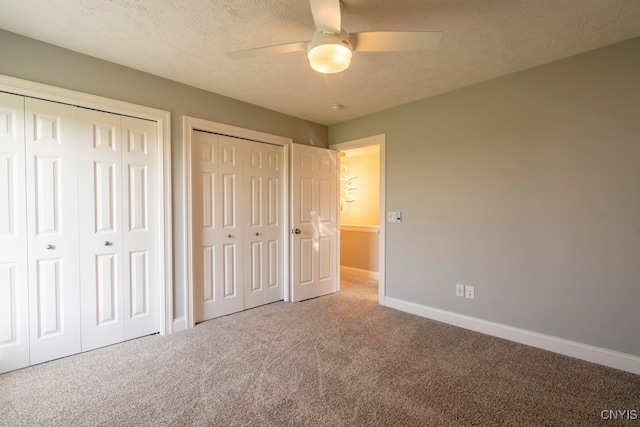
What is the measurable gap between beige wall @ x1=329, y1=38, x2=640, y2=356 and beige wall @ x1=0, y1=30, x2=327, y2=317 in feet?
5.95

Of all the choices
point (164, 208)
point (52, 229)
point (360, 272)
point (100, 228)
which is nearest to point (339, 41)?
point (164, 208)

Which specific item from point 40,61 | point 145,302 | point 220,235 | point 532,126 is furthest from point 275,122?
point 532,126

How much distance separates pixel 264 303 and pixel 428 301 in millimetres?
1932

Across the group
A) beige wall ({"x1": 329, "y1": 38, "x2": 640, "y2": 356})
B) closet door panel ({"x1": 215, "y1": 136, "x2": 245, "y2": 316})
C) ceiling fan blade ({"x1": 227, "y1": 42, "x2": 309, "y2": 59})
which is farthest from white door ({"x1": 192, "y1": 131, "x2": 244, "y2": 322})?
beige wall ({"x1": 329, "y1": 38, "x2": 640, "y2": 356})

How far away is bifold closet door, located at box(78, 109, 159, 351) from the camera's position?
7.89 feet

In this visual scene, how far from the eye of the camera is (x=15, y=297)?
213 cm

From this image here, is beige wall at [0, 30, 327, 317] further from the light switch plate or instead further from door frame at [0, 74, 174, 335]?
the light switch plate

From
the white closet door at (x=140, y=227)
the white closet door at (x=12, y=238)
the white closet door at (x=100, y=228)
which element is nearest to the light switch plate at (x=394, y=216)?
the white closet door at (x=140, y=227)

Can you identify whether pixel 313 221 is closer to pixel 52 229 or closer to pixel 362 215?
pixel 362 215

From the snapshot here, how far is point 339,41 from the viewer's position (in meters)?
1.58

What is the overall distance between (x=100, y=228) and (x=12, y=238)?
1.68ft

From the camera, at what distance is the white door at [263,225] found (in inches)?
136

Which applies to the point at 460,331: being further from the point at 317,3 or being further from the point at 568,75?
the point at 317,3

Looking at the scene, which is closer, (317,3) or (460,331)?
(317,3)
